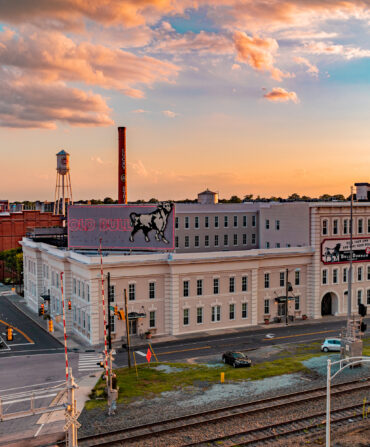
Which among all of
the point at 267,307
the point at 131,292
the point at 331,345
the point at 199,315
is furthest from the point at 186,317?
the point at 331,345

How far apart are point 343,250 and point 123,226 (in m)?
29.8

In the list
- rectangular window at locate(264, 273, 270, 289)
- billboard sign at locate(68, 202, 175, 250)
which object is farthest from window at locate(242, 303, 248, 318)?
billboard sign at locate(68, 202, 175, 250)

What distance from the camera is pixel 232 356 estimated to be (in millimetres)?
44000

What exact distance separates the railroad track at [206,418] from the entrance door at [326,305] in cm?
3070

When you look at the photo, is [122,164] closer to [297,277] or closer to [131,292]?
[131,292]

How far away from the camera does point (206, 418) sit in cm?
3164

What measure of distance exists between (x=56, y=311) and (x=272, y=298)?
93.1 ft

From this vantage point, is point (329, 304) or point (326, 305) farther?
point (329, 304)

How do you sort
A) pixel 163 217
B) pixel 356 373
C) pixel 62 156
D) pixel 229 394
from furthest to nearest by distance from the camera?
pixel 62 156 → pixel 163 217 → pixel 356 373 → pixel 229 394

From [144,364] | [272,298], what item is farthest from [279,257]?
[144,364]

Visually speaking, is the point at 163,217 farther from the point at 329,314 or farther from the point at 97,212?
the point at 329,314

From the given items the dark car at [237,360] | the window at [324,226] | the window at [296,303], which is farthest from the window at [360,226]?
the dark car at [237,360]

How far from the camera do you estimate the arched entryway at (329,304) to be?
68.2m

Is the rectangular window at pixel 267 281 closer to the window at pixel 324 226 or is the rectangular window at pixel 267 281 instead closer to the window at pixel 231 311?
the window at pixel 231 311
